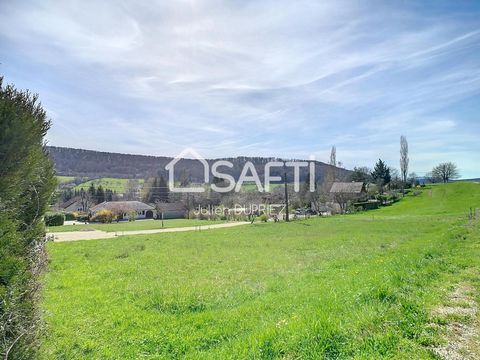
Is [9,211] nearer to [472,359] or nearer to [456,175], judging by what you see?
[472,359]

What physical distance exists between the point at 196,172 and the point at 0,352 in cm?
8901

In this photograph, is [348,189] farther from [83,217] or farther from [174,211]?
[83,217]

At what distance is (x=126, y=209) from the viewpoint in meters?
70.6

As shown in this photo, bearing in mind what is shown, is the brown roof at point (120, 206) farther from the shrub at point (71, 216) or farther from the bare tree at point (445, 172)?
the bare tree at point (445, 172)

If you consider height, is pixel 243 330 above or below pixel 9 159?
below

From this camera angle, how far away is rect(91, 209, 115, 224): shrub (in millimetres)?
61000

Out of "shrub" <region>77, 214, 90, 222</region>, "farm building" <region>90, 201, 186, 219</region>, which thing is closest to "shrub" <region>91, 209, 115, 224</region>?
"farm building" <region>90, 201, 186, 219</region>

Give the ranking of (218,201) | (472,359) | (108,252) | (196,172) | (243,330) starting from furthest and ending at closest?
1. (196,172)
2. (218,201)
3. (108,252)
4. (243,330)
5. (472,359)

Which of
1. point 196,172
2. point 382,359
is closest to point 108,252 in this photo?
point 382,359

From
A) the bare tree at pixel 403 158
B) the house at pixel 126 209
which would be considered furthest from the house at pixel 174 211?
the bare tree at pixel 403 158

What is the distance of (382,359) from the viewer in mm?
3545

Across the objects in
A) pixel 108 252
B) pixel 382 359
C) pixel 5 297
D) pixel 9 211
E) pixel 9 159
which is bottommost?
pixel 108 252

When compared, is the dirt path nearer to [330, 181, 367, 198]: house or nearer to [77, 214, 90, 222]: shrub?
[330, 181, 367, 198]: house

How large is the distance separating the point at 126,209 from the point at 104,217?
9.50 meters
